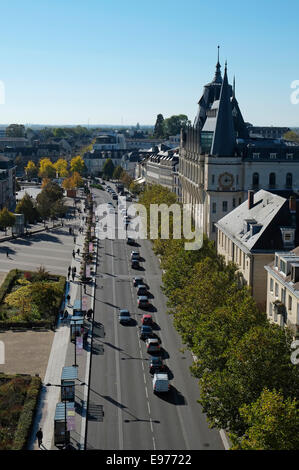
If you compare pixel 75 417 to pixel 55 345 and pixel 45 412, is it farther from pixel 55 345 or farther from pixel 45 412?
pixel 55 345

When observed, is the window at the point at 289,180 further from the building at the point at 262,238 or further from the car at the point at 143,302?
the car at the point at 143,302

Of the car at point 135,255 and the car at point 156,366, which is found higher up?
the car at point 135,255

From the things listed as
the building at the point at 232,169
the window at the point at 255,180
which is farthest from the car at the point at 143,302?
the window at the point at 255,180

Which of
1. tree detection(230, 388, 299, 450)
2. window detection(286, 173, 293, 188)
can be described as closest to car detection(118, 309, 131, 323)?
tree detection(230, 388, 299, 450)

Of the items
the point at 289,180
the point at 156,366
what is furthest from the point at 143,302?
the point at 289,180

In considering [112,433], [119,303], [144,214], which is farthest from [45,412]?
[144,214]

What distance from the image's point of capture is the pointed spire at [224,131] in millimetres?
95375

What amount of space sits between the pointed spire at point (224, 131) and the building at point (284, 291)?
44.5 m

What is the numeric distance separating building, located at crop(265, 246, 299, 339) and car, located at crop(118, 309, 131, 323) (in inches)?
633

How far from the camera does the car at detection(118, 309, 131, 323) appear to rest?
205 ft

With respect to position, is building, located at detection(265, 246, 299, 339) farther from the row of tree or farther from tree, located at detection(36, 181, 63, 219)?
tree, located at detection(36, 181, 63, 219)

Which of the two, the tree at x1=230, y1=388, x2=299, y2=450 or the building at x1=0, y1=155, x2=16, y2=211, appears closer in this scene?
the tree at x1=230, y1=388, x2=299, y2=450

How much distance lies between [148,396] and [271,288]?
14645mm

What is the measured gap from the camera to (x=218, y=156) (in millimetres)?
94812
